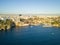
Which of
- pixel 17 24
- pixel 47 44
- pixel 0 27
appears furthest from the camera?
pixel 17 24

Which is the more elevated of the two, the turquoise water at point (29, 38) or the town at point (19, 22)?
the town at point (19, 22)

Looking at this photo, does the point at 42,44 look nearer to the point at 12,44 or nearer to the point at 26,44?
the point at 26,44

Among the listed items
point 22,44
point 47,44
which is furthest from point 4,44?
point 47,44

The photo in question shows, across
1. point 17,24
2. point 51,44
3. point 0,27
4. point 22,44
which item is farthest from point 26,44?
point 17,24

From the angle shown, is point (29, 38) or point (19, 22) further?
point (19, 22)

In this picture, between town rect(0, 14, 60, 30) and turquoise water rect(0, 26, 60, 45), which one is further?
town rect(0, 14, 60, 30)

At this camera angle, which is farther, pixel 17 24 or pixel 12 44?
pixel 17 24

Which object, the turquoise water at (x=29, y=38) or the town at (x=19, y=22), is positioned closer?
the turquoise water at (x=29, y=38)

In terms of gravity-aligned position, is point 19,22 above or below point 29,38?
above

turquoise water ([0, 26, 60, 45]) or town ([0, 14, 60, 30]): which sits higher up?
town ([0, 14, 60, 30])

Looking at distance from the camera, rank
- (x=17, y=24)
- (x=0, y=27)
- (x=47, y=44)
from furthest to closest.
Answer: (x=17, y=24), (x=0, y=27), (x=47, y=44)
